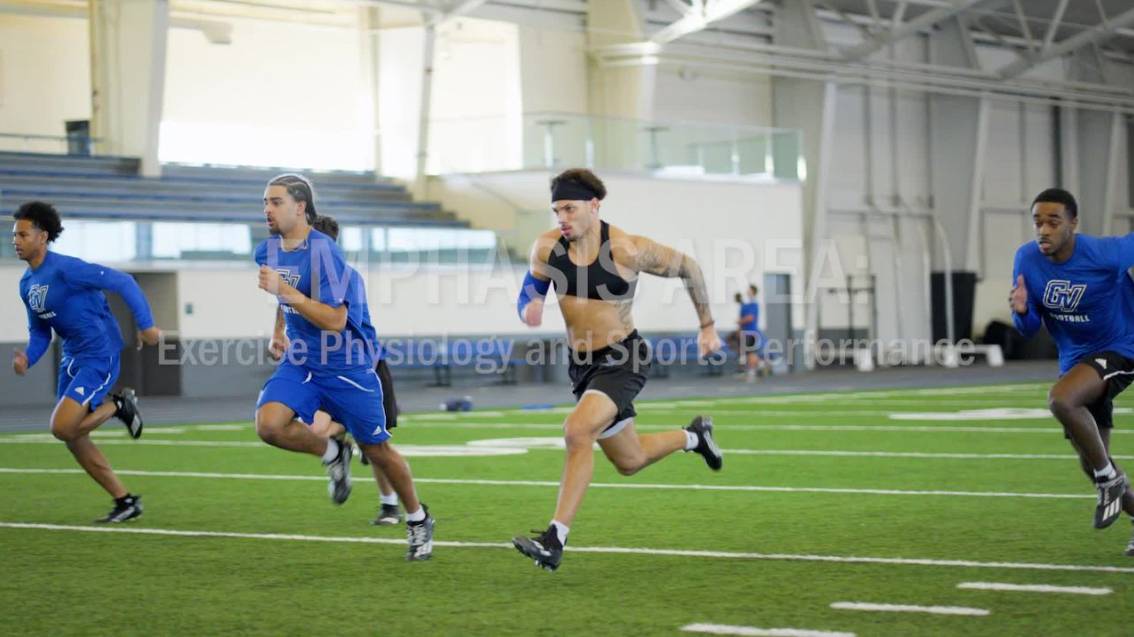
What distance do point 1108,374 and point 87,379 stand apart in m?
6.13

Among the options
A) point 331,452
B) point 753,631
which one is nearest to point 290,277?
point 331,452

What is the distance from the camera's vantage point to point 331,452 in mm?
9148

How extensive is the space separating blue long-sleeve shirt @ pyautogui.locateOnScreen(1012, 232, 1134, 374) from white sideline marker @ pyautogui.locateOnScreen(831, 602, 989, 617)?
2290mm

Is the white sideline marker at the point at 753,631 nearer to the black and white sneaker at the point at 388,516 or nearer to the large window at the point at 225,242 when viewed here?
the black and white sneaker at the point at 388,516

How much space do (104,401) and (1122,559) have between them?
6.26 m

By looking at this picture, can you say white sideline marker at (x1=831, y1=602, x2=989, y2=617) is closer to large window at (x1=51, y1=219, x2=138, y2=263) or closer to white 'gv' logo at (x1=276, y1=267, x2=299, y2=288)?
white 'gv' logo at (x1=276, y1=267, x2=299, y2=288)

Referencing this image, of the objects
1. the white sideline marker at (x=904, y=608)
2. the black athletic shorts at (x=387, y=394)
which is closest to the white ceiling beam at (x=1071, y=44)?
the black athletic shorts at (x=387, y=394)

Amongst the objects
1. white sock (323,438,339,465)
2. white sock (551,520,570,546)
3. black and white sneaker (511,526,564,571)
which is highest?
white sock (323,438,339,465)

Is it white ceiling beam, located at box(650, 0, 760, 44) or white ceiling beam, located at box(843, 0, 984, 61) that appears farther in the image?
white ceiling beam, located at box(843, 0, 984, 61)

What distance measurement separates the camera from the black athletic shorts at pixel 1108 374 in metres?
8.48

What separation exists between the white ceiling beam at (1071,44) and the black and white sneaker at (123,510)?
1338 inches

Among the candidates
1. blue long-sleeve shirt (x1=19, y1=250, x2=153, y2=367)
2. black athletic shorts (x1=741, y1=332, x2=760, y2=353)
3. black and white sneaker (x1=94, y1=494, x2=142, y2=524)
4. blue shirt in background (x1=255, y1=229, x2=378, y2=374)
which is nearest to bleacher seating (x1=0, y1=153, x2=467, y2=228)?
black athletic shorts (x1=741, y1=332, x2=760, y2=353)

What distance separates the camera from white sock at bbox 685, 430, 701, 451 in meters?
9.29

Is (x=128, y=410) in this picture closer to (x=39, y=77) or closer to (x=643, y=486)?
(x=643, y=486)
